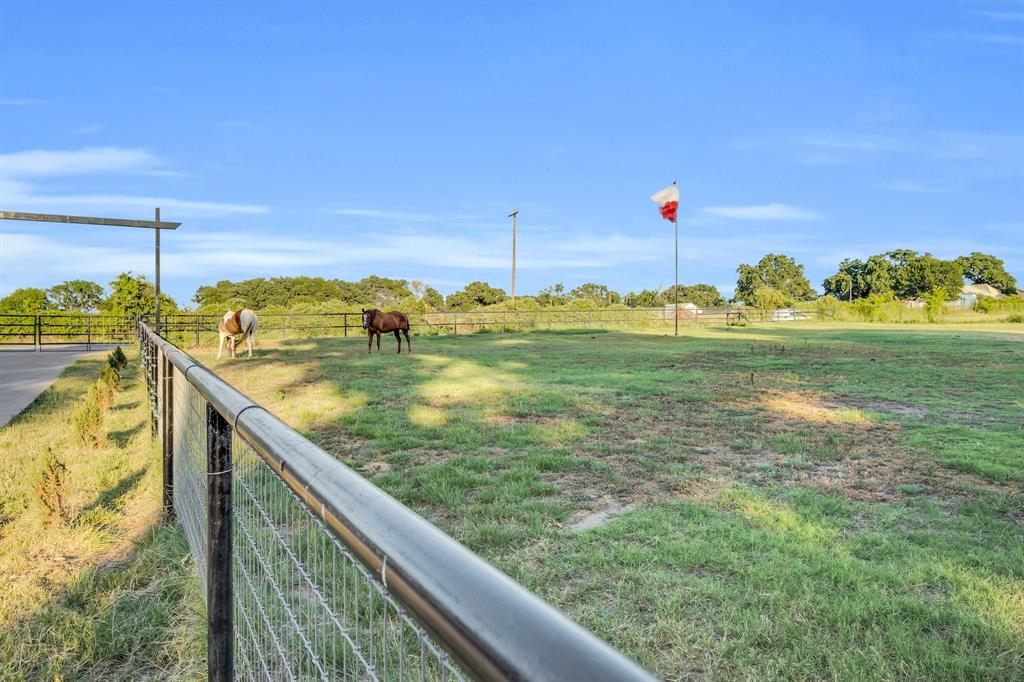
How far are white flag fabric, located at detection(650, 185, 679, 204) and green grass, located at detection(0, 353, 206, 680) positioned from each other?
20.0m

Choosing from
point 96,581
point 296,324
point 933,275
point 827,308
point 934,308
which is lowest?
point 96,581

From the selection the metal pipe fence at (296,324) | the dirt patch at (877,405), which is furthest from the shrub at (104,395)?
the metal pipe fence at (296,324)

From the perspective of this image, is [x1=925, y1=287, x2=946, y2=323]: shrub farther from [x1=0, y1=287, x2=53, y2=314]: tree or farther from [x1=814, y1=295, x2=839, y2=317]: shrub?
[x1=0, y1=287, x2=53, y2=314]: tree

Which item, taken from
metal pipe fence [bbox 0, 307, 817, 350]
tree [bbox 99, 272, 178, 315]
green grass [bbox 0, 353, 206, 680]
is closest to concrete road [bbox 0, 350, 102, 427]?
green grass [bbox 0, 353, 206, 680]

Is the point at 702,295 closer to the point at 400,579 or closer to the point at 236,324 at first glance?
the point at 236,324

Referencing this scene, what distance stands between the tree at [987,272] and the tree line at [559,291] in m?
0.13

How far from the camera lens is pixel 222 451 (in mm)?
1913

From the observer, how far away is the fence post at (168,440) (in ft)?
13.8

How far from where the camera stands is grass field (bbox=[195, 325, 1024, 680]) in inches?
104

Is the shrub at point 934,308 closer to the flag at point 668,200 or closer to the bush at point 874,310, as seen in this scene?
the bush at point 874,310

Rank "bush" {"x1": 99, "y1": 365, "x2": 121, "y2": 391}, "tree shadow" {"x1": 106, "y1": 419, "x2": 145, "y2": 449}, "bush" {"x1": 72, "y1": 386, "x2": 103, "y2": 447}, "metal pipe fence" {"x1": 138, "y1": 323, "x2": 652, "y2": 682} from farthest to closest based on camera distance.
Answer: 1. "bush" {"x1": 99, "y1": 365, "x2": 121, "y2": 391}
2. "tree shadow" {"x1": 106, "y1": 419, "x2": 145, "y2": 449}
3. "bush" {"x1": 72, "y1": 386, "x2": 103, "y2": 447}
4. "metal pipe fence" {"x1": 138, "y1": 323, "x2": 652, "y2": 682}

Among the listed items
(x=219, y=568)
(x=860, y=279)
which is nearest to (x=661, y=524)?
(x=219, y=568)

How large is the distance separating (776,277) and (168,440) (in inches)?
4237

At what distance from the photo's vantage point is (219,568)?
1.86 metres
